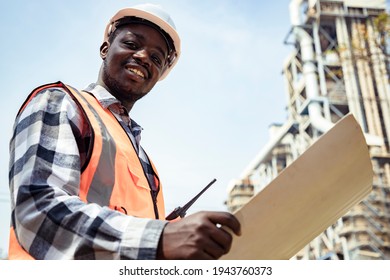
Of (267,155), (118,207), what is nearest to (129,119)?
(118,207)

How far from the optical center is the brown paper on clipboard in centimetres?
75

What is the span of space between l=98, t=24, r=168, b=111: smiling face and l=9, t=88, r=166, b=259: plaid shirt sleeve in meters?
0.37

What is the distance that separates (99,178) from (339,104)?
11.3 m

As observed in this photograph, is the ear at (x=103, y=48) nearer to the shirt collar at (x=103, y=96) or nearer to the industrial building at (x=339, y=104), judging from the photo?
the shirt collar at (x=103, y=96)

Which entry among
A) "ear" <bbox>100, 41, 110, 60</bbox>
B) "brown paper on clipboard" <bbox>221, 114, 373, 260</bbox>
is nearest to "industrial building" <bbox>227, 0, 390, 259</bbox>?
"ear" <bbox>100, 41, 110, 60</bbox>

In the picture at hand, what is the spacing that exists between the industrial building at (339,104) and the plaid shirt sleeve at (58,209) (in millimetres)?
9549

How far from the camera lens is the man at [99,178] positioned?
0.75 metres

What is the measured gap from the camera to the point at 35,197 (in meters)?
0.80

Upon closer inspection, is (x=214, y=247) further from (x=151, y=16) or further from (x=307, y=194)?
(x=151, y=16)

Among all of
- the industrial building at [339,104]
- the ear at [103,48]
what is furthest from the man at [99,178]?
the industrial building at [339,104]

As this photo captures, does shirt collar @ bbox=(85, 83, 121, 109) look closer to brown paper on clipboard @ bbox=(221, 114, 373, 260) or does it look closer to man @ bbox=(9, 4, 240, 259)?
man @ bbox=(9, 4, 240, 259)

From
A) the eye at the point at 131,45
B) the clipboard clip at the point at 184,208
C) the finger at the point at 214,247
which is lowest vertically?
the finger at the point at 214,247
